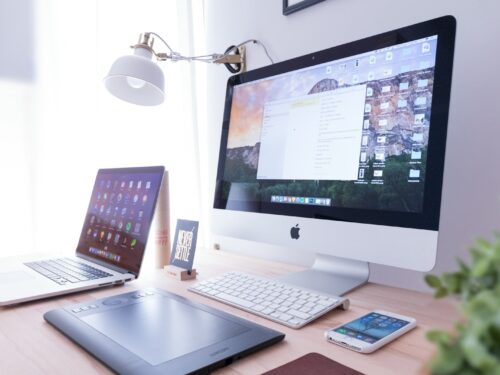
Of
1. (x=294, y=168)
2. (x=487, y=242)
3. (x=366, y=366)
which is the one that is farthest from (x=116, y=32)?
(x=487, y=242)

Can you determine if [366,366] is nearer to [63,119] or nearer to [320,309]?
[320,309]

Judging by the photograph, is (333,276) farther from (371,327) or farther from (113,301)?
(113,301)

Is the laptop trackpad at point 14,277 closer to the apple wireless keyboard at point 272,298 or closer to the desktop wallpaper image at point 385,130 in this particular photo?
the apple wireless keyboard at point 272,298

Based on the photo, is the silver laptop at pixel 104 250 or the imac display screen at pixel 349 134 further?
the silver laptop at pixel 104 250

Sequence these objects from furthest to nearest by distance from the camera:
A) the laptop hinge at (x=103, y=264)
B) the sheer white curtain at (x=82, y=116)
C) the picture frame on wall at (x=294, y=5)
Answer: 1. the sheer white curtain at (x=82, y=116)
2. the picture frame on wall at (x=294, y=5)
3. the laptop hinge at (x=103, y=264)

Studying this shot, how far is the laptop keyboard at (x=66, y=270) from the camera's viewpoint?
833mm

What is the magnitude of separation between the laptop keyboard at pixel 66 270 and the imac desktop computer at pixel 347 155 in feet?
1.05

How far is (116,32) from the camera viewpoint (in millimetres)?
1327

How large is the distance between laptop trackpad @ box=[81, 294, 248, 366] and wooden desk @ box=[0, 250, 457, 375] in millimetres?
47

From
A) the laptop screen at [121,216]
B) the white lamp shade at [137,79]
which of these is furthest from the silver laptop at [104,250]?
the white lamp shade at [137,79]

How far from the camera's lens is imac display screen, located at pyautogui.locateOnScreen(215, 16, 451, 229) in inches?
25.7

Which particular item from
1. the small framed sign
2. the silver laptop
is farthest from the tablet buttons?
the small framed sign

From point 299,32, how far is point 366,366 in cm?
92

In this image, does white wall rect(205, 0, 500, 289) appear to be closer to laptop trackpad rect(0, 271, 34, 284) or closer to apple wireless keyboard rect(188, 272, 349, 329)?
apple wireless keyboard rect(188, 272, 349, 329)
